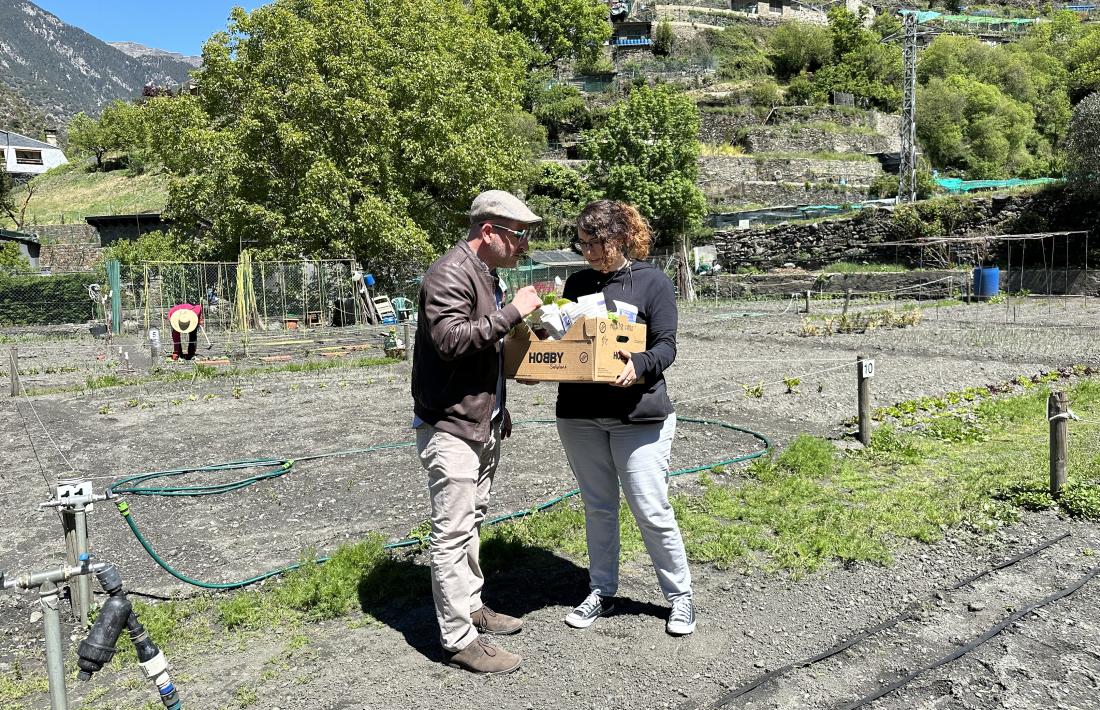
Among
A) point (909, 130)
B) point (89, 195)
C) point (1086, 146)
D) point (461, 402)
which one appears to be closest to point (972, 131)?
point (909, 130)

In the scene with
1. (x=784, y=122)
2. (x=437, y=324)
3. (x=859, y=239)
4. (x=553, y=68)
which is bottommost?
(x=437, y=324)

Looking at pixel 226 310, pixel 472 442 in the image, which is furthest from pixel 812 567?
pixel 226 310

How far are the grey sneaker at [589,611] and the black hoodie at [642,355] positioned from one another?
3.02 ft

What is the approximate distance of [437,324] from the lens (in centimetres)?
350

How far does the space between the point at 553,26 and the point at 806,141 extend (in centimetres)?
2116

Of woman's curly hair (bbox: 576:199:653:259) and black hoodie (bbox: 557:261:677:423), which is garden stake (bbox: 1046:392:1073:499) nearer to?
black hoodie (bbox: 557:261:677:423)

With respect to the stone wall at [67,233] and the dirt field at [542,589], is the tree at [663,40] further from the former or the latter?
the dirt field at [542,589]

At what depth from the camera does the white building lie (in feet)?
271

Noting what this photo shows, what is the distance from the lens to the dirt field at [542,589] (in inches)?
140

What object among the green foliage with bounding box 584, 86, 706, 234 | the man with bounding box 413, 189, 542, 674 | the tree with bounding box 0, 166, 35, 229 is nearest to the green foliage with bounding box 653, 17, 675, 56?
the green foliage with bounding box 584, 86, 706, 234

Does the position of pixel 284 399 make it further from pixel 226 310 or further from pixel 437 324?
pixel 226 310

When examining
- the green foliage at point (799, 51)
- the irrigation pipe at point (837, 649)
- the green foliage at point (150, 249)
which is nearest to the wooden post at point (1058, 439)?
the irrigation pipe at point (837, 649)

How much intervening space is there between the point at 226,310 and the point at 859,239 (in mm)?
24994

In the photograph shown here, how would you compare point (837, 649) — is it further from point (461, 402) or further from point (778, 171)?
point (778, 171)
